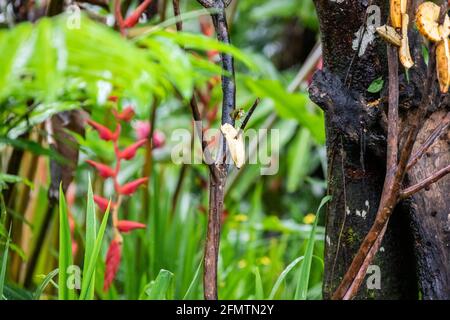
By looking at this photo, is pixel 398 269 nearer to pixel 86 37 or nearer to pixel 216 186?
pixel 216 186

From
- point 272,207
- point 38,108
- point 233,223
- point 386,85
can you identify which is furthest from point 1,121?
point 272,207

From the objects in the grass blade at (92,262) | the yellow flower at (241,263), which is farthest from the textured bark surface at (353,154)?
the yellow flower at (241,263)

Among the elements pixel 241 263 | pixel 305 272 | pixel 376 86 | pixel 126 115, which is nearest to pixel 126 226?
pixel 126 115

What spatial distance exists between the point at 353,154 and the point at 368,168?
0.9 inches

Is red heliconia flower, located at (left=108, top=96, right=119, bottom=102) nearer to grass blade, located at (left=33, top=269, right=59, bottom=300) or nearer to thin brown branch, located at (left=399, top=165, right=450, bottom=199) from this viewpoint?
grass blade, located at (left=33, top=269, right=59, bottom=300)

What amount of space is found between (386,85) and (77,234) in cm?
75

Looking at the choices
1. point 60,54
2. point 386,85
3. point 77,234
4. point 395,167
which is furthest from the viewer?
point 77,234

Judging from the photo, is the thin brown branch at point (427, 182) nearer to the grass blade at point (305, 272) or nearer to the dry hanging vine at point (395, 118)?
the dry hanging vine at point (395, 118)

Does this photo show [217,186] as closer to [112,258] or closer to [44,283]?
[44,283]

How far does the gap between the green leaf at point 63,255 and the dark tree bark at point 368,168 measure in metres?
0.30

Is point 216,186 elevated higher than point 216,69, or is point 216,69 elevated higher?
point 216,69

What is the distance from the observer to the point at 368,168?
761mm

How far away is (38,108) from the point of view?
3.34ft

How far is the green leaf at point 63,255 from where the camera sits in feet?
Result: 2.58
